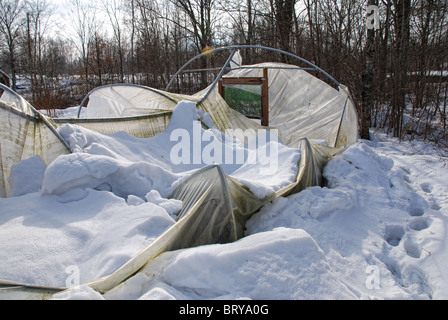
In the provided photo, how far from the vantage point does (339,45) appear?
10.2 metres

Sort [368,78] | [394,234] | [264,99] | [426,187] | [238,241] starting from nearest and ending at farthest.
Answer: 1. [238,241]
2. [394,234]
3. [426,187]
4. [264,99]
5. [368,78]

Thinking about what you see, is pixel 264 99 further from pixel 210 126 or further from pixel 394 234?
pixel 394 234

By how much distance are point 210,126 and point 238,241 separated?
3356 mm

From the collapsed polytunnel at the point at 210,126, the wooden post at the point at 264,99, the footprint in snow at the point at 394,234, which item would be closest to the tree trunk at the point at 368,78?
the collapsed polytunnel at the point at 210,126

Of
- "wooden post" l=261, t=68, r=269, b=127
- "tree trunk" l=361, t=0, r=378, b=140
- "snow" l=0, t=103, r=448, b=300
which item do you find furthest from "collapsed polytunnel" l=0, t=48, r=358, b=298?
"tree trunk" l=361, t=0, r=378, b=140

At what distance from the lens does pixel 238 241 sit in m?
2.26

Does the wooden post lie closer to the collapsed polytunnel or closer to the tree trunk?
the collapsed polytunnel

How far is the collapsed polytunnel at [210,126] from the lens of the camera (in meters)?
2.58

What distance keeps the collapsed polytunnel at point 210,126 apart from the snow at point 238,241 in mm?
148

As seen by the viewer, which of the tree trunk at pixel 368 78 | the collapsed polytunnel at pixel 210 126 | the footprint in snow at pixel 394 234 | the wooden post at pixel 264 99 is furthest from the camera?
the wooden post at pixel 264 99

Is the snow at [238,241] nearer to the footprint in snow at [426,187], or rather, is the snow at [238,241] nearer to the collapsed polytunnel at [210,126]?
the footprint in snow at [426,187]

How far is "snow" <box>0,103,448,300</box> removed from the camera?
196 cm

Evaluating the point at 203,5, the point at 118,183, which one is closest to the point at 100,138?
the point at 118,183

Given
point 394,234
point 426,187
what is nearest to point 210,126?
point 394,234
